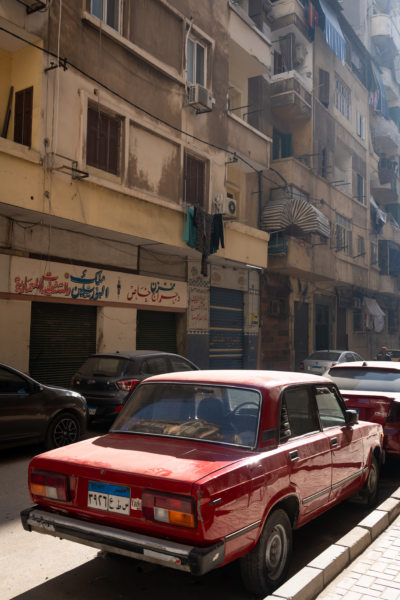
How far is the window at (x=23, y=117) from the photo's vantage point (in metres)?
11.1

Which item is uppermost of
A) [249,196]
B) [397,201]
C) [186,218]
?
[397,201]

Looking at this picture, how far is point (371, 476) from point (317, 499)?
1.72 m

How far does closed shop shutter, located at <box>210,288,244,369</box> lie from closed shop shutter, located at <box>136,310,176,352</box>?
192cm

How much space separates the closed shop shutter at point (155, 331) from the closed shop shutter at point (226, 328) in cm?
192

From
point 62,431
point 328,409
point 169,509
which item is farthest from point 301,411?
point 62,431

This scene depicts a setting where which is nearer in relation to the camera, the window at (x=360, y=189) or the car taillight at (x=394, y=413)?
the car taillight at (x=394, y=413)

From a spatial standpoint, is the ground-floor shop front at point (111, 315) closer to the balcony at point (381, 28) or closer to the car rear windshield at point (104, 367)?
the car rear windshield at point (104, 367)

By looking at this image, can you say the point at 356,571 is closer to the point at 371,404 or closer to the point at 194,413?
the point at 194,413

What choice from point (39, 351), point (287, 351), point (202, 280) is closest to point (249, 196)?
point (202, 280)

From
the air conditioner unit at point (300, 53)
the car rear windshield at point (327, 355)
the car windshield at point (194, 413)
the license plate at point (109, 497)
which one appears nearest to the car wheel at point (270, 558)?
the car windshield at point (194, 413)

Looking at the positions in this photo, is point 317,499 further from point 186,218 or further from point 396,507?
point 186,218

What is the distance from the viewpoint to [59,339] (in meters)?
12.9

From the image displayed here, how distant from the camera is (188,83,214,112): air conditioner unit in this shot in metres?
14.5

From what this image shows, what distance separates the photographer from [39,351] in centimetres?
1242
